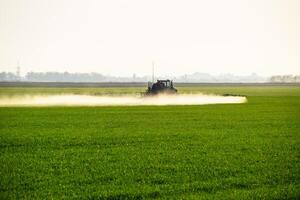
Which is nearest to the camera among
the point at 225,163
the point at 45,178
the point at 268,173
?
the point at 45,178

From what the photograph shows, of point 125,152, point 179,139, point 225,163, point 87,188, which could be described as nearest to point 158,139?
point 179,139

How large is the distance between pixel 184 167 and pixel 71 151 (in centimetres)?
569

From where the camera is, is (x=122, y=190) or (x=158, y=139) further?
(x=158, y=139)

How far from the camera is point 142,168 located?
1614 centimetres

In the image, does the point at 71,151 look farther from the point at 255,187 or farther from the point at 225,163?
the point at 255,187

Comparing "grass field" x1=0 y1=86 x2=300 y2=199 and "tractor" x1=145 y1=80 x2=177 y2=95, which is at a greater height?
"tractor" x1=145 y1=80 x2=177 y2=95

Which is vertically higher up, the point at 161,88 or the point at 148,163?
the point at 161,88

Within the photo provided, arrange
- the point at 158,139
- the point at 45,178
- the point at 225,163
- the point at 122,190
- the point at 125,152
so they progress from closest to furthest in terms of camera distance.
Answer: the point at 122,190 → the point at 45,178 → the point at 225,163 → the point at 125,152 → the point at 158,139

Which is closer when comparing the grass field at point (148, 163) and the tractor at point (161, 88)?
the grass field at point (148, 163)

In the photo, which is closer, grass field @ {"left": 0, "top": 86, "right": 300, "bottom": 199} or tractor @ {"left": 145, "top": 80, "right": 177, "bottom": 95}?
grass field @ {"left": 0, "top": 86, "right": 300, "bottom": 199}

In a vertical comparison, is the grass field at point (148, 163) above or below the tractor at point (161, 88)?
below

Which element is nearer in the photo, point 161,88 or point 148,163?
point 148,163

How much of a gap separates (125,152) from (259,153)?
5493 millimetres

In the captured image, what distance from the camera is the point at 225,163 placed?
1722 cm
